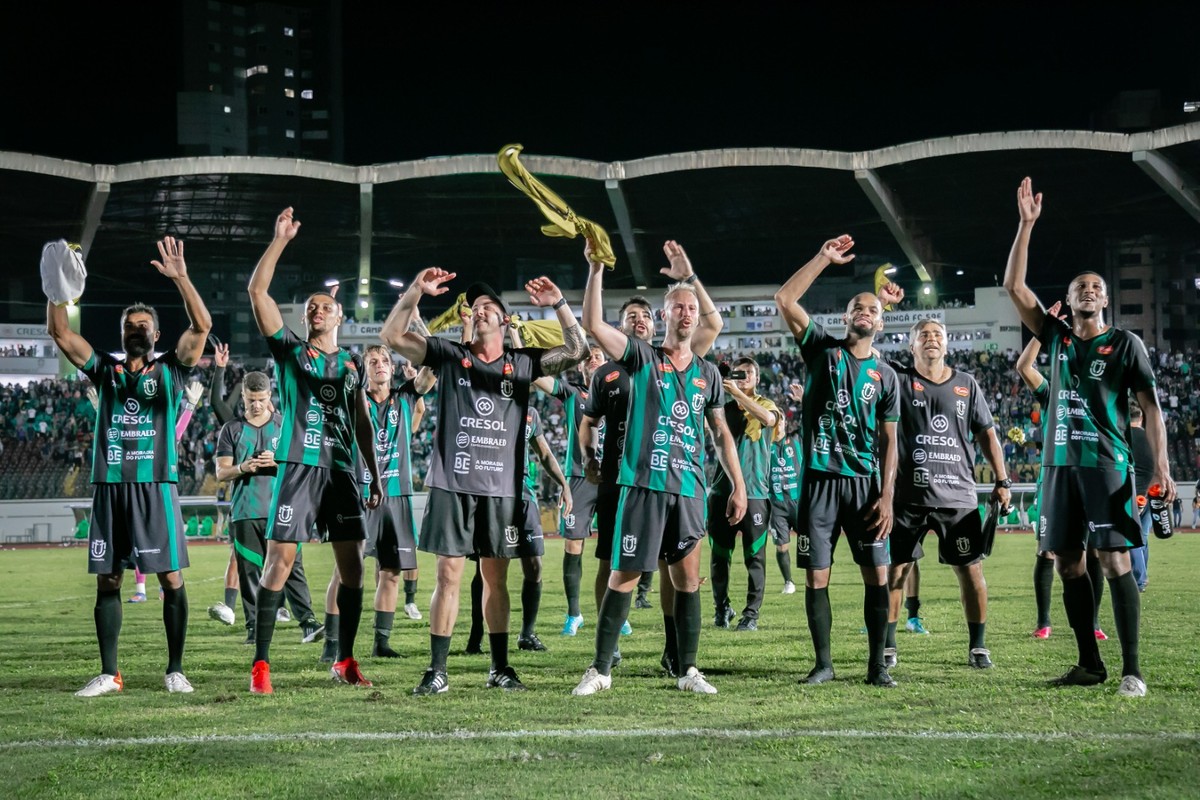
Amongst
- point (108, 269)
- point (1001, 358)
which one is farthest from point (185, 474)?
point (1001, 358)

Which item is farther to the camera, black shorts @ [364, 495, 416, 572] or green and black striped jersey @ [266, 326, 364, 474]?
black shorts @ [364, 495, 416, 572]

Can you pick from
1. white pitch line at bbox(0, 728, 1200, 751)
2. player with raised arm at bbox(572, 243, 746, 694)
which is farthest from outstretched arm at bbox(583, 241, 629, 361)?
white pitch line at bbox(0, 728, 1200, 751)

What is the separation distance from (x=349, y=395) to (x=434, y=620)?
1612 mm

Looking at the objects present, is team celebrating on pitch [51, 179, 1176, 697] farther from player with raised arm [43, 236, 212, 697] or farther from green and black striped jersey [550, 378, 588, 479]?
green and black striped jersey [550, 378, 588, 479]

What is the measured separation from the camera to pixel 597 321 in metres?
7.02

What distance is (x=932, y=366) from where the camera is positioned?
28.0ft

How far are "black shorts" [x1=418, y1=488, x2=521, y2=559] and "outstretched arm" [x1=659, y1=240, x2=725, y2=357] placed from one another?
1559 millimetres

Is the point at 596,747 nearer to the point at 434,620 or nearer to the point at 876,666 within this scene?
the point at 434,620

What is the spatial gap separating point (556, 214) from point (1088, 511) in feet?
11.9

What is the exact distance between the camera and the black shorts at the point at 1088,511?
6.72m

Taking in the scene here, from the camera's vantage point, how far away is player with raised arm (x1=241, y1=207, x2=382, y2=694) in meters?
7.36

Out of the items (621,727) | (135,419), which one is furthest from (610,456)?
(135,419)

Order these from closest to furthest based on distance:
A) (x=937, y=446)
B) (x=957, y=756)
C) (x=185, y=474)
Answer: (x=957, y=756), (x=937, y=446), (x=185, y=474)

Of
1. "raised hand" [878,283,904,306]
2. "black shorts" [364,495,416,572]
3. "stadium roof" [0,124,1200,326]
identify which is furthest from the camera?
"stadium roof" [0,124,1200,326]
